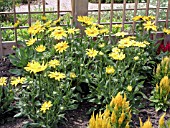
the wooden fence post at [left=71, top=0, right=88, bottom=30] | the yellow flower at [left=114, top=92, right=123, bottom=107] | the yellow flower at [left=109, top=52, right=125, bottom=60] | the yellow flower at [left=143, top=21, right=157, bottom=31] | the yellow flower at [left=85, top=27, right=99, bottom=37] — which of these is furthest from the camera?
the wooden fence post at [left=71, top=0, right=88, bottom=30]

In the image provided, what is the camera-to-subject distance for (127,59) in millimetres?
3387

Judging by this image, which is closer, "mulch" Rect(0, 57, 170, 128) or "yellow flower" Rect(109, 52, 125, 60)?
"mulch" Rect(0, 57, 170, 128)

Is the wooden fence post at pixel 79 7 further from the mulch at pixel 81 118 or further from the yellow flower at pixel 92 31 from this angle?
the mulch at pixel 81 118

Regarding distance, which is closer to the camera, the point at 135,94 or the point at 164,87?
the point at 164,87

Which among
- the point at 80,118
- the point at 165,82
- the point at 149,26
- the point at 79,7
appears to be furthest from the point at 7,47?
the point at 165,82

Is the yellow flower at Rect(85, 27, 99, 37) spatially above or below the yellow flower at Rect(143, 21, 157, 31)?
below

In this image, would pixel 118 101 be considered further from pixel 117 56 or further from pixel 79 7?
pixel 79 7

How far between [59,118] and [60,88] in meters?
0.26

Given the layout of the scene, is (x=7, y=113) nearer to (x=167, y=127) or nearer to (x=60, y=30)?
(x=60, y=30)

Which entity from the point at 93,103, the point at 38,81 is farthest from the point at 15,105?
the point at 93,103

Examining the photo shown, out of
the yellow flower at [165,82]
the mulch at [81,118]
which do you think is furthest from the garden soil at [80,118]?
the yellow flower at [165,82]

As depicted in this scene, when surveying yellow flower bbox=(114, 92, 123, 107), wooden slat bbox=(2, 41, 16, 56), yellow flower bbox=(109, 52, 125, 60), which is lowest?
yellow flower bbox=(114, 92, 123, 107)

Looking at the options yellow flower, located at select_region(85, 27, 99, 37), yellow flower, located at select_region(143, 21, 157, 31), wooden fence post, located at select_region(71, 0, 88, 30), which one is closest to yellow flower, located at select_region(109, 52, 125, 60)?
yellow flower, located at select_region(85, 27, 99, 37)

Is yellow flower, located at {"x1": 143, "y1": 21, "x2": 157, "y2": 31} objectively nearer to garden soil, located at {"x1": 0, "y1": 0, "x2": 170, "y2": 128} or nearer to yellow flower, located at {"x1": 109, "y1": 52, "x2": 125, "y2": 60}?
yellow flower, located at {"x1": 109, "y1": 52, "x2": 125, "y2": 60}
